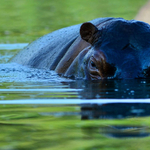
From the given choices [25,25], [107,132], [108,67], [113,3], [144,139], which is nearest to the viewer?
[144,139]

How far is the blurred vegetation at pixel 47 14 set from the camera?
1562 cm

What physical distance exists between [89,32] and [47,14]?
14.8 meters

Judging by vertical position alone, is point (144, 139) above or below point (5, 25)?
below

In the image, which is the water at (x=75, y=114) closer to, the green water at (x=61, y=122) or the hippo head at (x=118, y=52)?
the green water at (x=61, y=122)

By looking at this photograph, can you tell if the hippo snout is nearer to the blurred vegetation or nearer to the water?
the water

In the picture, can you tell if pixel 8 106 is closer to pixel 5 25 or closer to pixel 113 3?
pixel 5 25

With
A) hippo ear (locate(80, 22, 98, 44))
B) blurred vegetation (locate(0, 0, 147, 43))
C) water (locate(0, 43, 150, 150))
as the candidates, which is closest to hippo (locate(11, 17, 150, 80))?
hippo ear (locate(80, 22, 98, 44))

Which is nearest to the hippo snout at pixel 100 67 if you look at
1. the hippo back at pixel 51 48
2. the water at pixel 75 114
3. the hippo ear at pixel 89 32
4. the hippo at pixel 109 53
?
the hippo at pixel 109 53

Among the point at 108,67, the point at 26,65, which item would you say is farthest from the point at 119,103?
the point at 26,65

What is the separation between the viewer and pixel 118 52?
221 inches

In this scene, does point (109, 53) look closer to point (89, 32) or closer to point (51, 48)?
point (89, 32)

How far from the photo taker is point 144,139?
2.91m

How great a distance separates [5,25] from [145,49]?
12.6 m

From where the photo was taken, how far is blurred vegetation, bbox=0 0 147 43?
15625 millimetres
